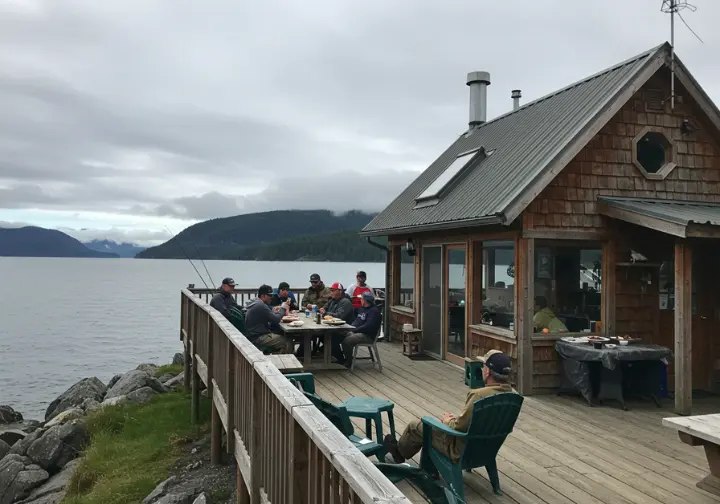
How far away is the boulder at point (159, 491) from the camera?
6957 mm

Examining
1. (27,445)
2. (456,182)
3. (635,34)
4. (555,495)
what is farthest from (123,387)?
(635,34)

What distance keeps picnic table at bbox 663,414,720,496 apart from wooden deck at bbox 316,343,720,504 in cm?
16

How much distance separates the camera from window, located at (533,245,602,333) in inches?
331

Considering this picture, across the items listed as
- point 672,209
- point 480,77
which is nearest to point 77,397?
point 480,77

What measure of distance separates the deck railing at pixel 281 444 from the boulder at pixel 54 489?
13.0ft

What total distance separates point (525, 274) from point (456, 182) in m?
3.48

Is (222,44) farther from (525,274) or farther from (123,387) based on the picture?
(525,274)

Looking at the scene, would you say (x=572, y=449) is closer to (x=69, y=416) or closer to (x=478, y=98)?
(x=478, y=98)

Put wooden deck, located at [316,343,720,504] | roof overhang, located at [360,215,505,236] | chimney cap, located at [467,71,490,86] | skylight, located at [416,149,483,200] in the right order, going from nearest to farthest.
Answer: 1. wooden deck, located at [316,343,720,504]
2. roof overhang, located at [360,215,505,236]
3. skylight, located at [416,149,483,200]
4. chimney cap, located at [467,71,490,86]

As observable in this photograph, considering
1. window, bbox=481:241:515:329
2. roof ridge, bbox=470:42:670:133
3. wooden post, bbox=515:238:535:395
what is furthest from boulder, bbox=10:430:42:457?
roof ridge, bbox=470:42:670:133

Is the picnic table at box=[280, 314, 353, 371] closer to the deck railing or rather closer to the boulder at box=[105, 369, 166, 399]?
the deck railing

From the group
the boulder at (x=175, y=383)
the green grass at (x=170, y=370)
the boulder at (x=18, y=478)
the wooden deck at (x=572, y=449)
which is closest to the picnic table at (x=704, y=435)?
the wooden deck at (x=572, y=449)

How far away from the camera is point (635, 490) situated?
15.9 feet

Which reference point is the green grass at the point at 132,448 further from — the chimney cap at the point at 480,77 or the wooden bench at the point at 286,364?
the chimney cap at the point at 480,77
